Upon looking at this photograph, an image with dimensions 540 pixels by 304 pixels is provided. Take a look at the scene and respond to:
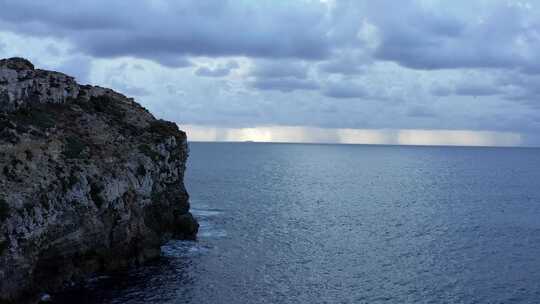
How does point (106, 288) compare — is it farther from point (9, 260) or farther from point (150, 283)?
point (9, 260)

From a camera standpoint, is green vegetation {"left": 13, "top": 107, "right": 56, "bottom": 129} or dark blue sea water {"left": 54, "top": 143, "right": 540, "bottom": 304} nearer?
dark blue sea water {"left": 54, "top": 143, "right": 540, "bottom": 304}

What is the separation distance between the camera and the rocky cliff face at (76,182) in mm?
50156

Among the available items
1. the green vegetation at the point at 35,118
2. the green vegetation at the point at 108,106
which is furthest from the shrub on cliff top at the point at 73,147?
the green vegetation at the point at 108,106

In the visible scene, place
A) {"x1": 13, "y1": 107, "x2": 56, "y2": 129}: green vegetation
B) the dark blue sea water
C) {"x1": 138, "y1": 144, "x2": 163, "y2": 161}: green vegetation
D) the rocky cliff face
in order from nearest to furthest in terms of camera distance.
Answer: the rocky cliff face → the dark blue sea water → {"x1": 13, "y1": 107, "x2": 56, "y2": 129}: green vegetation → {"x1": 138, "y1": 144, "x2": 163, "y2": 161}: green vegetation

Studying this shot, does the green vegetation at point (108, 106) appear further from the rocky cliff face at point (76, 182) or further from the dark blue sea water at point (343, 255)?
the dark blue sea water at point (343, 255)

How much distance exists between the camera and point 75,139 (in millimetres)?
66625

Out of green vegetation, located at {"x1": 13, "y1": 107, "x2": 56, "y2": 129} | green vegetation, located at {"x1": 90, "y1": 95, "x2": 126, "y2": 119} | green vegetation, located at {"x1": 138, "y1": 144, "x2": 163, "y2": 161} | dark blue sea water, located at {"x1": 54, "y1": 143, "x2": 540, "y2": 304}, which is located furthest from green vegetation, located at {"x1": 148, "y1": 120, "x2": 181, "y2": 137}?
dark blue sea water, located at {"x1": 54, "y1": 143, "x2": 540, "y2": 304}

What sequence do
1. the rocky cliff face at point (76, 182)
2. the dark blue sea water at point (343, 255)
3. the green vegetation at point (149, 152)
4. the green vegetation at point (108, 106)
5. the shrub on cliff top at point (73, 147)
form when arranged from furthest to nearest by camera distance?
the green vegetation at point (108, 106)
the green vegetation at point (149, 152)
the shrub on cliff top at point (73, 147)
the dark blue sea water at point (343, 255)
the rocky cliff face at point (76, 182)

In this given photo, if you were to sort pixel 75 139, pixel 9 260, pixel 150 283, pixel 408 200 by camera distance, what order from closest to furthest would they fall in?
pixel 9 260, pixel 150 283, pixel 75 139, pixel 408 200

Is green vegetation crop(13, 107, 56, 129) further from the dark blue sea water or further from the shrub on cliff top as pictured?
the dark blue sea water

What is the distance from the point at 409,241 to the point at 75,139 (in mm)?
53222

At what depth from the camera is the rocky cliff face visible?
5016cm

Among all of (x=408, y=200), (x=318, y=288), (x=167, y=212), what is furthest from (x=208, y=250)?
(x=408, y=200)

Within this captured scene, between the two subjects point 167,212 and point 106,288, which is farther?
point 167,212
